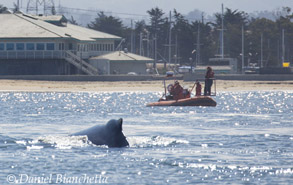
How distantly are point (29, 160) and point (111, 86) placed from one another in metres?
54.5

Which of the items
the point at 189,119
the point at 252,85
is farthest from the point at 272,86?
the point at 189,119

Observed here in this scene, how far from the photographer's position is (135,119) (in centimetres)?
4044

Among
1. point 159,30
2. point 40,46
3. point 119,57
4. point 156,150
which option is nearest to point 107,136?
point 156,150

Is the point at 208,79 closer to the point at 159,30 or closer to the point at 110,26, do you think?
the point at 110,26

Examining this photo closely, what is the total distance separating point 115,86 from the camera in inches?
3100

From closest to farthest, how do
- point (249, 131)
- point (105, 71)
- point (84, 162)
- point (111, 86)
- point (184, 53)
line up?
point (84, 162), point (249, 131), point (111, 86), point (105, 71), point (184, 53)

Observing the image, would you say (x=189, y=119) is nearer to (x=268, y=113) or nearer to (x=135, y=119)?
(x=135, y=119)

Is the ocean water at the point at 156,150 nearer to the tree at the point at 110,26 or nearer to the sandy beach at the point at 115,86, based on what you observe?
the sandy beach at the point at 115,86

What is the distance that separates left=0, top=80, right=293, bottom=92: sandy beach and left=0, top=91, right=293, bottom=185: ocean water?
30.1 metres

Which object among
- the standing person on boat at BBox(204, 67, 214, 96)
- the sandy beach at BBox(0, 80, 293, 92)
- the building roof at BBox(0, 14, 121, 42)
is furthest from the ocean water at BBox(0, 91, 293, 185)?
the building roof at BBox(0, 14, 121, 42)

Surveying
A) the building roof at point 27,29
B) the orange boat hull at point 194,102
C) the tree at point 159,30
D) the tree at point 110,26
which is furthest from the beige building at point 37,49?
the tree at point 159,30

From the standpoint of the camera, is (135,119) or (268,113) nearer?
(135,119)

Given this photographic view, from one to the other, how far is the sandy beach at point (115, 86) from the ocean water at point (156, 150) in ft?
98.8

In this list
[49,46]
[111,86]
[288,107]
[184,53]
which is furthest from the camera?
[184,53]
